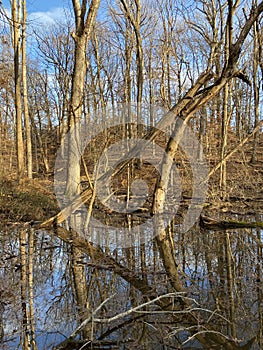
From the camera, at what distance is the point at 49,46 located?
76.2 feet

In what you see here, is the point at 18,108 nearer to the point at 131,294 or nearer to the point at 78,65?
the point at 78,65

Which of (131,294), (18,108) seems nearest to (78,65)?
(18,108)

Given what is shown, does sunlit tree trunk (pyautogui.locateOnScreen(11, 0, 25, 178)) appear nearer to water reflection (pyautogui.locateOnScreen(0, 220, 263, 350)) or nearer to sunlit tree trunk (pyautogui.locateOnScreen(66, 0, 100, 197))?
sunlit tree trunk (pyautogui.locateOnScreen(66, 0, 100, 197))

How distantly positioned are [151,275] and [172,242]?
205 cm

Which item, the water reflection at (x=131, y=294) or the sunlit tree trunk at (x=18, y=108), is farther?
the sunlit tree trunk at (x=18, y=108)

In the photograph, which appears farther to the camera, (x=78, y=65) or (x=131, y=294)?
(x=78, y=65)

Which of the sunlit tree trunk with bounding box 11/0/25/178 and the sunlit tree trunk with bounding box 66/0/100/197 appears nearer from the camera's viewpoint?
the sunlit tree trunk with bounding box 66/0/100/197

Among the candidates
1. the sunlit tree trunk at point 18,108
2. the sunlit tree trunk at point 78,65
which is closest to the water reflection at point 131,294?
the sunlit tree trunk at point 78,65

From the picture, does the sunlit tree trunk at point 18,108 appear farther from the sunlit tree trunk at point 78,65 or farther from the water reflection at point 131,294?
the water reflection at point 131,294

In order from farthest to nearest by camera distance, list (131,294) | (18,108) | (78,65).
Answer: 1. (18,108)
2. (78,65)
3. (131,294)

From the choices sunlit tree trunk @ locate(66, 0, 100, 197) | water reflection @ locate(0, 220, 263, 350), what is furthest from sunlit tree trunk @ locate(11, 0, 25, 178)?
water reflection @ locate(0, 220, 263, 350)

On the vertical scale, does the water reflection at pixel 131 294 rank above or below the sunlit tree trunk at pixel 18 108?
below

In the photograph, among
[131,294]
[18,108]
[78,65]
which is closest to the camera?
[131,294]

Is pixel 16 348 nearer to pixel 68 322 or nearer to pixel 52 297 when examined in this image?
pixel 68 322
